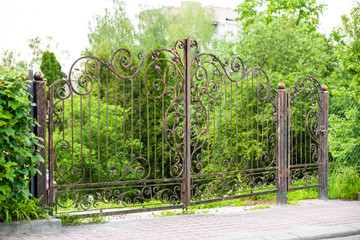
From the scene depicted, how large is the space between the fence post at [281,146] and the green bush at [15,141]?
15.7ft

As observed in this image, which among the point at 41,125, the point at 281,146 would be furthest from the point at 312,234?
the point at 41,125

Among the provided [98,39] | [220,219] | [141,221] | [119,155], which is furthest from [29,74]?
[98,39]

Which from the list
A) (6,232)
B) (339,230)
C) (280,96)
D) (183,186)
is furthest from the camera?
(280,96)

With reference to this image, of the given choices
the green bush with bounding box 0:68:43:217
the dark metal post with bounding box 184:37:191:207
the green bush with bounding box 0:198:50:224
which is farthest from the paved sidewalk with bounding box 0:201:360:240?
the green bush with bounding box 0:68:43:217

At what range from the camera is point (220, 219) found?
737cm

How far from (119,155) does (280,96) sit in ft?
39.7

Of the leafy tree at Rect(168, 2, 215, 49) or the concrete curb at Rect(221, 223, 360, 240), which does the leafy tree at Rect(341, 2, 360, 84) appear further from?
the leafy tree at Rect(168, 2, 215, 49)

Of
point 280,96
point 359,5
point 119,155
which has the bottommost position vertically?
point 119,155

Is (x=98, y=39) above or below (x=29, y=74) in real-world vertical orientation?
above

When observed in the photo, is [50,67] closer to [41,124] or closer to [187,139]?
[187,139]

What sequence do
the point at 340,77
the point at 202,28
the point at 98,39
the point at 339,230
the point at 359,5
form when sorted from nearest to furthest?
the point at 339,230 → the point at 359,5 → the point at 340,77 → the point at 98,39 → the point at 202,28

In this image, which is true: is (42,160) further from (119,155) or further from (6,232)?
(119,155)

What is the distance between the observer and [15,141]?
6078mm

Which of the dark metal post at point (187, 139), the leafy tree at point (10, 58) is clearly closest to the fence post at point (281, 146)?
the dark metal post at point (187, 139)
